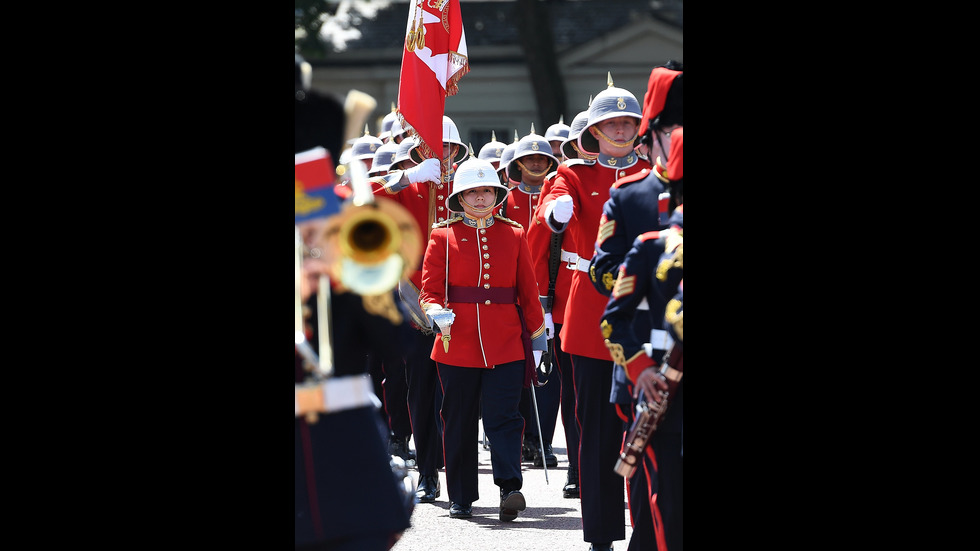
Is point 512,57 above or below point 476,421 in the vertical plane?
above

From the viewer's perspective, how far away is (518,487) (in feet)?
25.2

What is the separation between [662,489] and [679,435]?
233 mm

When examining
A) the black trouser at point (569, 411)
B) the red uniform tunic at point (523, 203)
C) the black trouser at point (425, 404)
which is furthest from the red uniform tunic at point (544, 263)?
the red uniform tunic at point (523, 203)

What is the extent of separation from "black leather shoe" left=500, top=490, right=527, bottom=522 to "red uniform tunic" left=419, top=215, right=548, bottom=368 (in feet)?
2.31

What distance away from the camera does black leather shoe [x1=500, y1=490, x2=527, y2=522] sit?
754 cm

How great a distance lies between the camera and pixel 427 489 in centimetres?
841

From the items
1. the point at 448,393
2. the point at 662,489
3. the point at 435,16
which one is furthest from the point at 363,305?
the point at 448,393

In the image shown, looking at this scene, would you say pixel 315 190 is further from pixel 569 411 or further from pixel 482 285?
pixel 569 411

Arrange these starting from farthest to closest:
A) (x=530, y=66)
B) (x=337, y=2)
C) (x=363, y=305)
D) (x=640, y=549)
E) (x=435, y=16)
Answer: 1. (x=530, y=66)
2. (x=337, y=2)
3. (x=435, y=16)
4. (x=640, y=549)
5. (x=363, y=305)

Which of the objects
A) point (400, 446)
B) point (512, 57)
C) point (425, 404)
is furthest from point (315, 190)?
point (512, 57)

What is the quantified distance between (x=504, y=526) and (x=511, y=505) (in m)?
0.12

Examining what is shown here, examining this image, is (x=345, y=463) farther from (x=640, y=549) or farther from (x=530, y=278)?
(x=530, y=278)

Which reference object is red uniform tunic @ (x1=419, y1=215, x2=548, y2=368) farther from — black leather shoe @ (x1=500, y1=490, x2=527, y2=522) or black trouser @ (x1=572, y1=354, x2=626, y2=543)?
black trouser @ (x1=572, y1=354, x2=626, y2=543)

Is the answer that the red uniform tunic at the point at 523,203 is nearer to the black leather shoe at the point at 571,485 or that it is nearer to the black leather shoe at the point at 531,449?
the black leather shoe at the point at 531,449
